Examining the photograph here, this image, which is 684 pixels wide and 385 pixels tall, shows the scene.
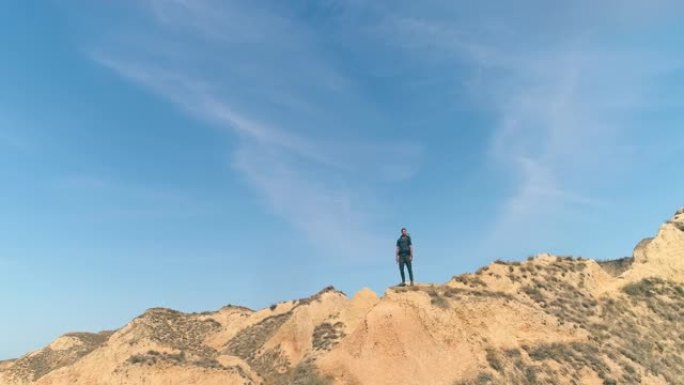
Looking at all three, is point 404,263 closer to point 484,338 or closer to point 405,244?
point 405,244

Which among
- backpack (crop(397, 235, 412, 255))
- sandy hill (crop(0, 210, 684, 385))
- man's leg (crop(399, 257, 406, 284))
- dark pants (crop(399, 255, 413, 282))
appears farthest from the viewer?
man's leg (crop(399, 257, 406, 284))

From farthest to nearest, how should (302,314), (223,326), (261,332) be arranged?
(223,326), (261,332), (302,314)

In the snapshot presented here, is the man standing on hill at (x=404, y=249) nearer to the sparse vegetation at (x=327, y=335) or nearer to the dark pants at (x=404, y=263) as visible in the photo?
the dark pants at (x=404, y=263)

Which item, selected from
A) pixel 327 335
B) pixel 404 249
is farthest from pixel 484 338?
pixel 327 335

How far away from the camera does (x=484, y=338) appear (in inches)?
1289

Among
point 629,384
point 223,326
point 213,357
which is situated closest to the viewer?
point 629,384

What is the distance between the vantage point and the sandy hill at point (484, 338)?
31.3 m

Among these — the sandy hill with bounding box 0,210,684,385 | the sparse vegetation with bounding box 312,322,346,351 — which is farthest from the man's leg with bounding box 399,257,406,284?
the sparse vegetation with bounding box 312,322,346,351

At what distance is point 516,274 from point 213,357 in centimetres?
2744

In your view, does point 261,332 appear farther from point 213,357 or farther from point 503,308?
point 503,308

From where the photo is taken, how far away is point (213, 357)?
1732 inches

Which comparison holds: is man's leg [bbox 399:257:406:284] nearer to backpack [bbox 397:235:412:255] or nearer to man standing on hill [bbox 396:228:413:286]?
man standing on hill [bbox 396:228:413:286]

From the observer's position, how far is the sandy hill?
31.3 meters

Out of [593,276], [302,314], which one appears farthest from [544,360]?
[302,314]
